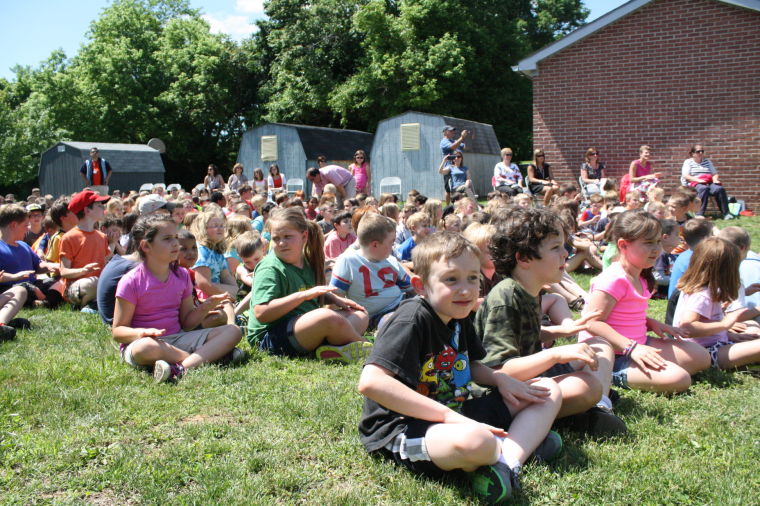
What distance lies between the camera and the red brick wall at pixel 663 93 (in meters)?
15.5

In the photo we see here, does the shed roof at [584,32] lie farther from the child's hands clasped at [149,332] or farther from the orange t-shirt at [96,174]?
the child's hands clasped at [149,332]

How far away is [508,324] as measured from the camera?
11.7ft

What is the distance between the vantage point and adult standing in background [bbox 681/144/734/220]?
14.8m

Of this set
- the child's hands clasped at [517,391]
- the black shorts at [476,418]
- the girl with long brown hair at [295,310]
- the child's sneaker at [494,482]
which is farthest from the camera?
the girl with long brown hair at [295,310]

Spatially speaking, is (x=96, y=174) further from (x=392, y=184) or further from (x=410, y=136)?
(x=410, y=136)

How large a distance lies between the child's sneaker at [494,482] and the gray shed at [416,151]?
20921 millimetres

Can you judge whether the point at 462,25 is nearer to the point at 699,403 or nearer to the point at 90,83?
the point at 90,83

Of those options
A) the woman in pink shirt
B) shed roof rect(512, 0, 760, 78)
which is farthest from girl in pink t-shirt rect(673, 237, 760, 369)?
shed roof rect(512, 0, 760, 78)

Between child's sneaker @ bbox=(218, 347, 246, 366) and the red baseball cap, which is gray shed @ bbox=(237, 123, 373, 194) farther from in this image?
child's sneaker @ bbox=(218, 347, 246, 366)

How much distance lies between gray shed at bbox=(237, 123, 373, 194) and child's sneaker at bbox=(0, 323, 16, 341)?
20338mm

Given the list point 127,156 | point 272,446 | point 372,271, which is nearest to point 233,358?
point 372,271

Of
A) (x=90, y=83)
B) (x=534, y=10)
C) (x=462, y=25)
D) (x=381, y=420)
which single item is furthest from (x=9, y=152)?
(x=381, y=420)

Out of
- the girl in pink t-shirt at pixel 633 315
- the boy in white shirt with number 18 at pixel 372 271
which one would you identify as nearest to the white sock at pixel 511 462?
the girl in pink t-shirt at pixel 633 315

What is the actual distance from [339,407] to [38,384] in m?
2.28
